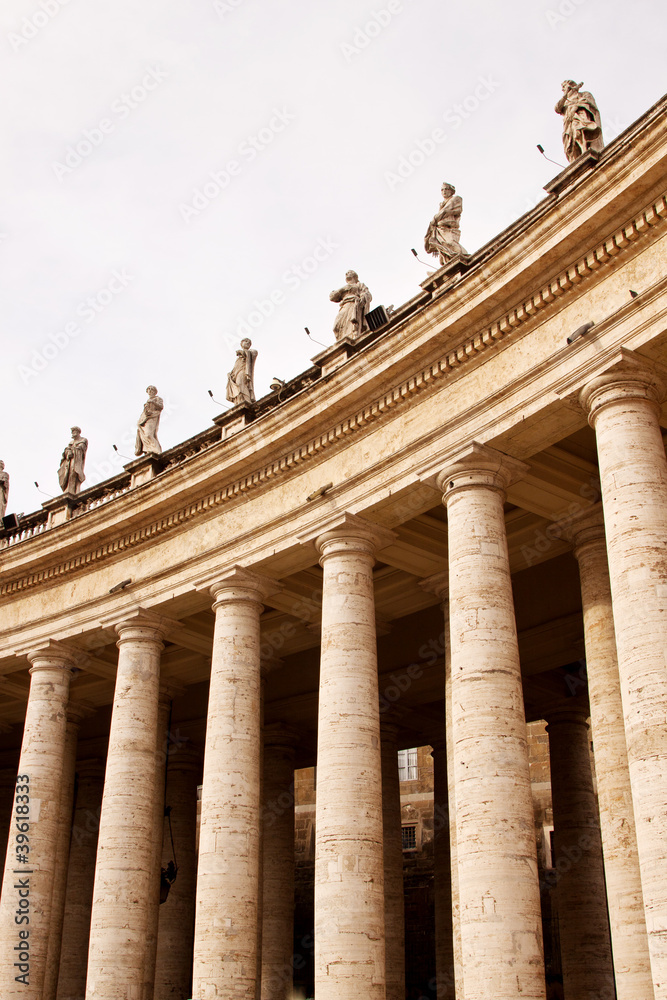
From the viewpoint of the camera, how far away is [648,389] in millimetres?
20438

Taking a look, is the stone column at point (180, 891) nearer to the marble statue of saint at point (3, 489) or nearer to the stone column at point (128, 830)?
the stone column at point (128, 830)

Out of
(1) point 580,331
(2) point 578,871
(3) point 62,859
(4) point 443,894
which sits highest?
(1) point 580,331

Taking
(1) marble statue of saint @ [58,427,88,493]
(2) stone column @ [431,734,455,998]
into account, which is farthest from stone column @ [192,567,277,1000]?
(1) marble statue of saint @ [58,427,88,493]

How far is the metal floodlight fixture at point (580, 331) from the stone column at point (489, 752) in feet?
10.5

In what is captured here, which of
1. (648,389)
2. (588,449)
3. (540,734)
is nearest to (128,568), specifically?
(588,449)

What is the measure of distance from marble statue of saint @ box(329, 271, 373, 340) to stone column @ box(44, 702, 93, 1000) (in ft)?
55.8

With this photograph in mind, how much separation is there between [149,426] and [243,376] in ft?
15.0

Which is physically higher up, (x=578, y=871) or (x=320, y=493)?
(x=320, y=493)

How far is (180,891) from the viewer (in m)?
38.6

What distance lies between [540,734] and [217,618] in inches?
1029

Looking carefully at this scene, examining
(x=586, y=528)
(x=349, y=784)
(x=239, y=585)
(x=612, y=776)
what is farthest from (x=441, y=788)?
(x=612, y=776)

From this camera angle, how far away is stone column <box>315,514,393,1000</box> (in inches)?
856

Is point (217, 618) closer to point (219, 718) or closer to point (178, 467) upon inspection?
point (219, 718)

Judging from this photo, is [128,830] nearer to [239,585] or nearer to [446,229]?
[239,585]
